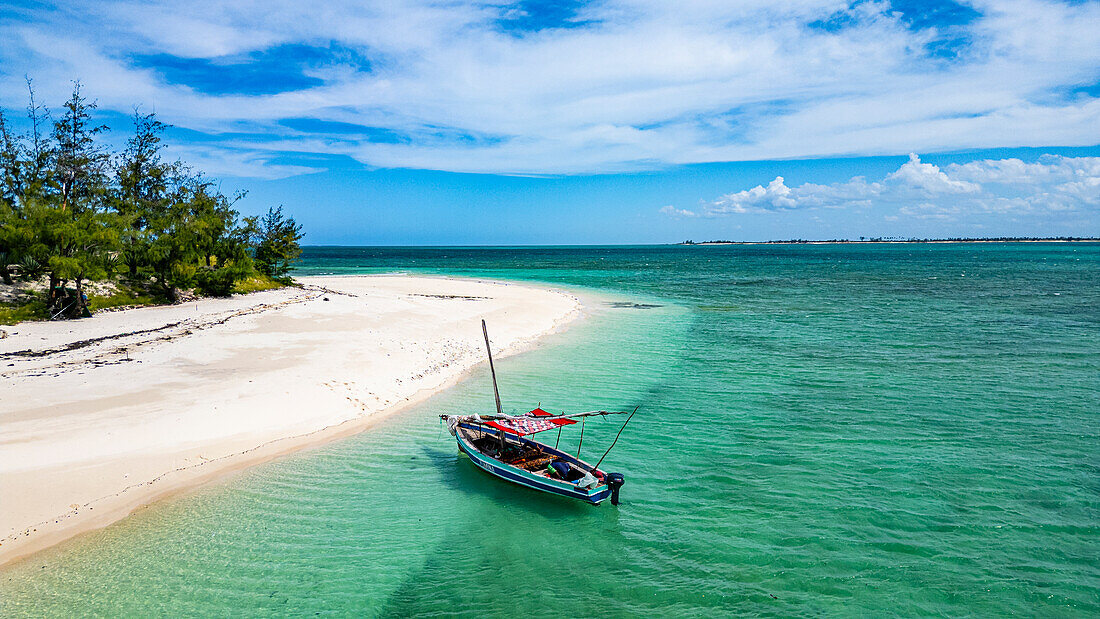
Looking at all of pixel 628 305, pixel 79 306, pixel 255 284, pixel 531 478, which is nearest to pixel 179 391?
pixel 531 478

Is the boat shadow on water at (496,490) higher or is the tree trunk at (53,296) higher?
the tree trunk at (53,296)

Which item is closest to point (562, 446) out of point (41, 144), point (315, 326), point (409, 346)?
point (409, 346)

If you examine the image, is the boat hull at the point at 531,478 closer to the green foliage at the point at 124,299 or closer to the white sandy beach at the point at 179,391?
the white sandy beach at the point at 179,391

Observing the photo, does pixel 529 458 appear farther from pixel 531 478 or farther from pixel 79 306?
pixel 79 306

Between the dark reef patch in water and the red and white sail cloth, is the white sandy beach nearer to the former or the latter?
the red and white sail cloth

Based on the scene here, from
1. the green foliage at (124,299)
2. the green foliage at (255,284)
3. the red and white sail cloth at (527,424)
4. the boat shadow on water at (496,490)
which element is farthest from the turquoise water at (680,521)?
the green foliage at (255,284)

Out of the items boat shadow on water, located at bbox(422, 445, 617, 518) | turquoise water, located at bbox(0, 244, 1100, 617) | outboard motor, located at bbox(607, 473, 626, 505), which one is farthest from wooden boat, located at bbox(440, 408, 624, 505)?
turquoise water, located at bbox(0, 244, 1100, 617)
